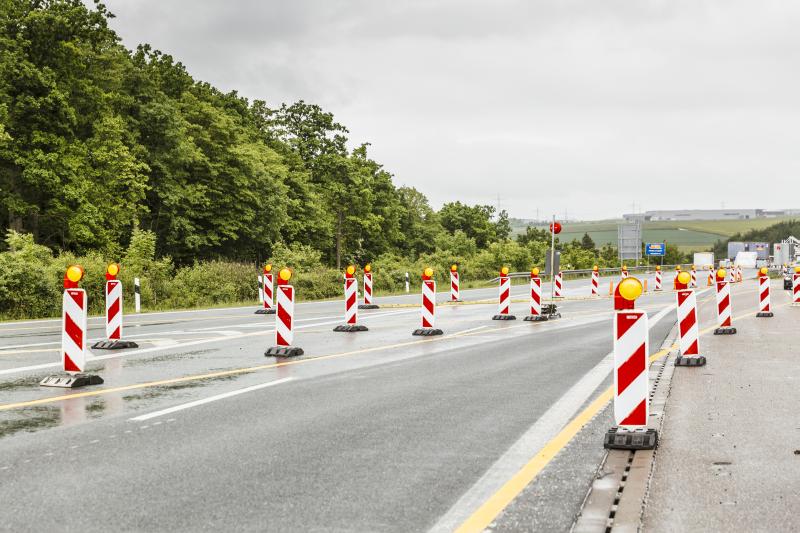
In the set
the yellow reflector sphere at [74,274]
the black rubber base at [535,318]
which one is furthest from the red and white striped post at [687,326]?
the black rubber base at [535,318]

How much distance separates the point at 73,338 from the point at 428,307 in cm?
828

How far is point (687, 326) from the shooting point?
11.1m

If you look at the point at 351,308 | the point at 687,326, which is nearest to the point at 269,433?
the point at 687,326

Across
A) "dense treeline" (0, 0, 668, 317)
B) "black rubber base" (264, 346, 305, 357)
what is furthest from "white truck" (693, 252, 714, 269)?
"black rubber base" (264, 346, 305, 357)

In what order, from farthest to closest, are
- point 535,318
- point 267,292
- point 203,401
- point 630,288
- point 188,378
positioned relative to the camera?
1. point 267,292
2. point 535,318
3. point 188,378
4. point 203,401
5. point 630,288

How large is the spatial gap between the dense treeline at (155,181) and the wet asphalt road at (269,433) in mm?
15601

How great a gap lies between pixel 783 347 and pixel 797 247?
69232 millimetres

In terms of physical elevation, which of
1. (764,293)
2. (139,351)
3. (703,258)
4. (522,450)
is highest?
(703,258)

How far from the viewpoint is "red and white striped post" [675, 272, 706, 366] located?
1098 centimetres

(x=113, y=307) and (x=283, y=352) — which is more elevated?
(x=113, y=307)

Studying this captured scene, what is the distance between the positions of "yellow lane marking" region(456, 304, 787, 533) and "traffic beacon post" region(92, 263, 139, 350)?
8228 millimetres

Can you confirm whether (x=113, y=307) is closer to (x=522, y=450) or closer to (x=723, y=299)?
(x=522, y=450)

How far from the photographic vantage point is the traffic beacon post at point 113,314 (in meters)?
13.0

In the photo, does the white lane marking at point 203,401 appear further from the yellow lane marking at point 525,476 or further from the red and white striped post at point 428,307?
the red and white striped post at point 428,307
